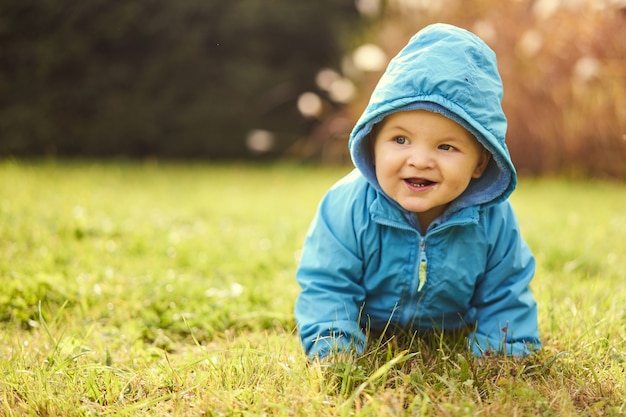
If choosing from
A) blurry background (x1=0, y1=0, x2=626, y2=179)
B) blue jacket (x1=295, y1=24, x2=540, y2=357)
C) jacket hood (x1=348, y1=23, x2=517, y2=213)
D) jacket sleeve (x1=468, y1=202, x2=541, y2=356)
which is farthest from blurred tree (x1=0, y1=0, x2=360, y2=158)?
jacket sleeve (x1=468, y1=202, x2=541, y2=356)

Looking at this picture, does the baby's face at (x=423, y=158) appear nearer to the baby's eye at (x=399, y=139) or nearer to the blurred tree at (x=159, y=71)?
the baby's eye at (x=399, y=139)

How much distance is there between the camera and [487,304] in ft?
7.64

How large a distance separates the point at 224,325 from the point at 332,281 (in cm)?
59

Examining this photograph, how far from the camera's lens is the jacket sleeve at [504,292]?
2206 millimetres

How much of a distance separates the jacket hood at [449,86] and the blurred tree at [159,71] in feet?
20.1

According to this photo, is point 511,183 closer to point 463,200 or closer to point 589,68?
point 463,200

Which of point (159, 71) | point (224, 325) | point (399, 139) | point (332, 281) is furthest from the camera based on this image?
point (159, 71)

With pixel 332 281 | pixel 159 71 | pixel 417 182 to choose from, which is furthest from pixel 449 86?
pixel 159 71

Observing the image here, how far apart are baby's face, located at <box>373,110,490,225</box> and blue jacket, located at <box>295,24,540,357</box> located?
0.21 ft

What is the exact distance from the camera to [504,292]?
226 cm

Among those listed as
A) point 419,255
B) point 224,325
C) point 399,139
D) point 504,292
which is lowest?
point 224,325

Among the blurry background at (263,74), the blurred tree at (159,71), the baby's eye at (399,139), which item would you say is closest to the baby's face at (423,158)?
the baby's eye at (399,139)

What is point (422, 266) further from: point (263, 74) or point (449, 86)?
point (263, 74)

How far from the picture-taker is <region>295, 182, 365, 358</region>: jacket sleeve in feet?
6.94
